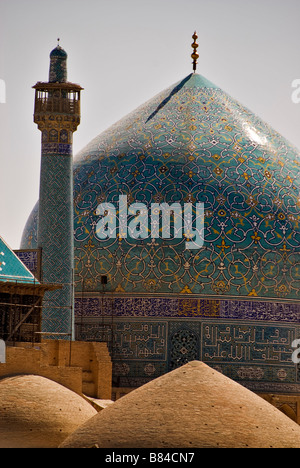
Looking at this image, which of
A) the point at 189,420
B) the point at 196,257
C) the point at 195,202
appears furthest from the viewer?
the point at 195,202

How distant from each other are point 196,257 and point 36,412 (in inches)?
218

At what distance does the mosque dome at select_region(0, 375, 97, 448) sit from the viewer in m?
21.7

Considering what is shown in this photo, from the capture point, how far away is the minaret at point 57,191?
25281mm

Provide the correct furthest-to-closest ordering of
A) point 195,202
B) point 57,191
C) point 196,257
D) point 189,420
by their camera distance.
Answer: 1. point 195,202
2. point 196,257
3. point 57,191
4. point 189,420

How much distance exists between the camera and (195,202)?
26.9 metres

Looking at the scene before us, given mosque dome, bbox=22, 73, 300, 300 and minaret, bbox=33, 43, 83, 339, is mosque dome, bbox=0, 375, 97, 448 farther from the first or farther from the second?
mosque dome, bbox=22, 73, 300, 300

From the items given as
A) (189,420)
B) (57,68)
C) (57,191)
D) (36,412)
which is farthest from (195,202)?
(189,420)

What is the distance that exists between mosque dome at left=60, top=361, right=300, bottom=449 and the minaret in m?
5.21

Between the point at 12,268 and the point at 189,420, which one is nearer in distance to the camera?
the point at 189,420

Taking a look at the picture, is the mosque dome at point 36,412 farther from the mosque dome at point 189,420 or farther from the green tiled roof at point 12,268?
the mosque dome at point 189,420

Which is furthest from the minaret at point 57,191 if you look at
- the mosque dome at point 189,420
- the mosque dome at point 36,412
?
the mosque dome at point 189,420

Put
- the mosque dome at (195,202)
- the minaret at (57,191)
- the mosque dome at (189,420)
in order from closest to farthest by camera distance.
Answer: the mosque dome at (189,420)
the minaret at (57,191)
the mosque dome at (195,202)

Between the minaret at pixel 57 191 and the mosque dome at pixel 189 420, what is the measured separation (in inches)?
205

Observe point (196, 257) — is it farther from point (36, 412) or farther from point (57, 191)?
point (36, 412)
